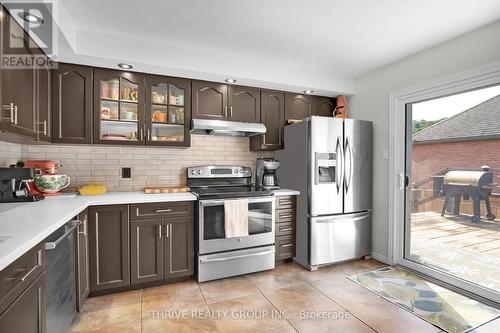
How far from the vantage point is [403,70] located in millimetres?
3031

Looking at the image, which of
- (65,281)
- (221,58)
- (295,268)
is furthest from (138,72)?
(295,268)

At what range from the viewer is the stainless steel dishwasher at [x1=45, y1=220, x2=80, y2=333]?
1.44m

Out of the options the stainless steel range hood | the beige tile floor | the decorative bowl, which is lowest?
the beige tile floor

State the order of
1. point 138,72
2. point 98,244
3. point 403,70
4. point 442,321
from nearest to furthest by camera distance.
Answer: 1. point 442,321
2. point 98,244
3. point 138,72
4. point 403,70

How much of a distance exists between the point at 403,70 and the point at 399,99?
1.07 feet

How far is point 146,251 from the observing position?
8.27ft

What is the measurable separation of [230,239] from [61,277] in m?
1.51

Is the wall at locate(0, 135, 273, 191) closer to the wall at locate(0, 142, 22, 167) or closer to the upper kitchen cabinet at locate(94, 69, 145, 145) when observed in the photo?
the wall at locate(0, 142, 22, 167)

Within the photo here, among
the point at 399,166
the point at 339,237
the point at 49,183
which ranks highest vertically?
the point at 399,166

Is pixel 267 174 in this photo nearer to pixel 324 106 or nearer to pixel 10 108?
pixel 324 106

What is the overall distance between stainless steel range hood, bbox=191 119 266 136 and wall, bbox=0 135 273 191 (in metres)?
0.21

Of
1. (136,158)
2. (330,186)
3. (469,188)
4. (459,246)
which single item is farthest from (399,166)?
(136,158)

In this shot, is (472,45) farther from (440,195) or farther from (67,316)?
(67,316)

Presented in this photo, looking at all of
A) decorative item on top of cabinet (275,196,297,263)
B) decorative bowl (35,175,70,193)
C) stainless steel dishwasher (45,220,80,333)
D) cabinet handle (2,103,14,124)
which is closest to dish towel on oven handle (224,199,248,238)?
decorative item on top of cabinet (275,196,297,263)
